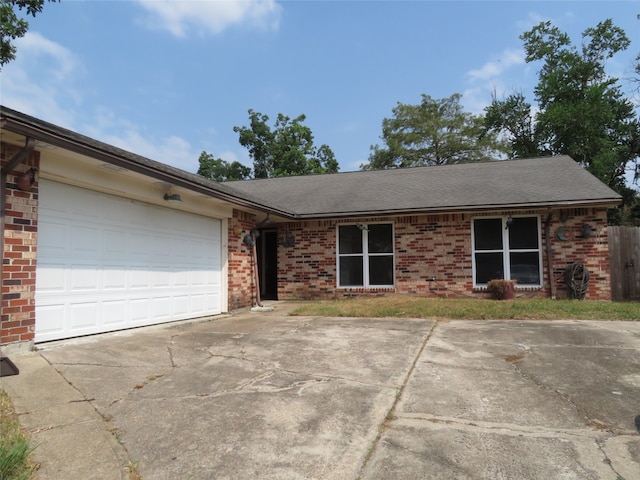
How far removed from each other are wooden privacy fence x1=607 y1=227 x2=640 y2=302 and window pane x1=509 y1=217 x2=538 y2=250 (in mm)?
2127

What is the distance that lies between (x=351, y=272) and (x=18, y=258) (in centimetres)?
859

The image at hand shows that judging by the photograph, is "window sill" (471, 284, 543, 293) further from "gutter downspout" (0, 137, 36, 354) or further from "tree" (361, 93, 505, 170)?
"tree" (361, 93, 505, 170)

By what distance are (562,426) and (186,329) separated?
6.02m

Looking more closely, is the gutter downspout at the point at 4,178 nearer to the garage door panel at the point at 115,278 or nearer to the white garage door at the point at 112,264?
the white garage door at the point at 112,264

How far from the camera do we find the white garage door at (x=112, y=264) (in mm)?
5695

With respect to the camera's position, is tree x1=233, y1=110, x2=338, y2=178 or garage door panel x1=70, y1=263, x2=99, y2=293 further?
tree x1=233, y1=110, x2=338, y2=178

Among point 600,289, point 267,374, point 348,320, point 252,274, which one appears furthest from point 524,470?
point 600,289

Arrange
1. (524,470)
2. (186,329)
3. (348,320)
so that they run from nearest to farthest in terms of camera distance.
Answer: (524,470)
(186,329)
(348,320)

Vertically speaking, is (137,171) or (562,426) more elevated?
(137,171)

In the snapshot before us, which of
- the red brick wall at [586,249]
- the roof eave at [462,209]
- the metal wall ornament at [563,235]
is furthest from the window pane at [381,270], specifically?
the metal wall ornament at [563,235]

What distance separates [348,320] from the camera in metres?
8.30

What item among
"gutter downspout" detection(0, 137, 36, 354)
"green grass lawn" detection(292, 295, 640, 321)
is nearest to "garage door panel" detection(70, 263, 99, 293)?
"gutter downspout" detection(0, 137, 36, 354)

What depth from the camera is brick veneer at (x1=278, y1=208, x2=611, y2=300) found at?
10766 mm

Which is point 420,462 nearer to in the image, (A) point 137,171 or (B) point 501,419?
(B) point 501,419
